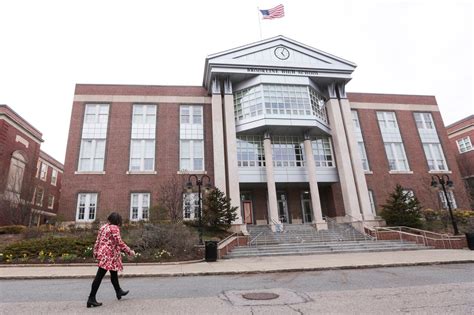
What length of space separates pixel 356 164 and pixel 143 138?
20965mm

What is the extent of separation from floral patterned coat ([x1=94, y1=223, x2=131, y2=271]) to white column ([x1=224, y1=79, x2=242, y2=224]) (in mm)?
17104

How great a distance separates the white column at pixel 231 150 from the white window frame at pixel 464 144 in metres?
31.8

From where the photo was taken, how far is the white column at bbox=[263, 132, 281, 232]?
23594 mm

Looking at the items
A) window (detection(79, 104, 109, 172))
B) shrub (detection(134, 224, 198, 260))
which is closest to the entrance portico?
shrub (detection(134, 224, 198, 260))

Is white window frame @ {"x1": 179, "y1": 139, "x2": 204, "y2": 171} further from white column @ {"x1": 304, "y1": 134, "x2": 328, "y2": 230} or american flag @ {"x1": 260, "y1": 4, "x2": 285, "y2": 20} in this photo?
american flag @ {"x1": 260, "y1": 4, "x2": 285, "y2": 20}

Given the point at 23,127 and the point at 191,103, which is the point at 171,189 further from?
the point at 23,127

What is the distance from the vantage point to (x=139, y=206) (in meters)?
24.6

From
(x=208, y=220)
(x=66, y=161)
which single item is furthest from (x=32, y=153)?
(x=208, y=220)

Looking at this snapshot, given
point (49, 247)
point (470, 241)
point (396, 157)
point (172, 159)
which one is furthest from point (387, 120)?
point (49, 247)

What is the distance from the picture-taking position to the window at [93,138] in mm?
25453

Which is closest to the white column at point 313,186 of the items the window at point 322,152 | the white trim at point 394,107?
the window at point 322,152

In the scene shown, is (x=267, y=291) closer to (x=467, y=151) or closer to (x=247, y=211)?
(x=247, y=211)

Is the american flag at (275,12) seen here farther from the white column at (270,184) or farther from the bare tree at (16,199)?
the bare tree at (16,199)

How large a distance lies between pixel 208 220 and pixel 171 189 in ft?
18.4
